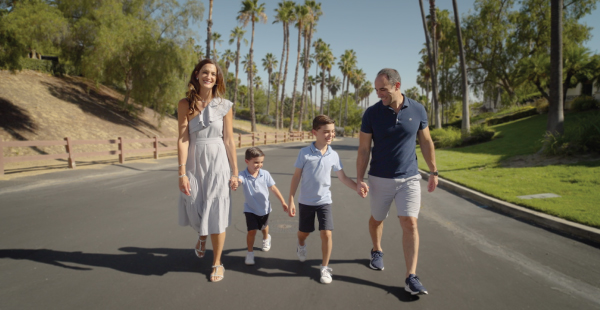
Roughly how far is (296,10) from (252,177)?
4402 cm

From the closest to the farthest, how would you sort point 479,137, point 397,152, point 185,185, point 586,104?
point 185,185 → point 397,152 → point 479,137 → point 586,104

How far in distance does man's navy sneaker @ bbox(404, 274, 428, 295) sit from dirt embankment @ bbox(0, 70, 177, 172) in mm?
18711

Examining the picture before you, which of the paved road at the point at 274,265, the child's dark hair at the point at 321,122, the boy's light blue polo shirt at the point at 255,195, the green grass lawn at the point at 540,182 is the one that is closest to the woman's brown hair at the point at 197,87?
the boy's light blue polo shirt at the point at 255,195

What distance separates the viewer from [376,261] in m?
3.79

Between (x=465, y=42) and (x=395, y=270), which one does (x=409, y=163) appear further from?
(x=465, y=42)

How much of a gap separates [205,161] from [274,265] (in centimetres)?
138

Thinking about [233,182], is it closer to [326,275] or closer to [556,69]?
[326,275]

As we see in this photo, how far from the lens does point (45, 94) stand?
24.5 metres

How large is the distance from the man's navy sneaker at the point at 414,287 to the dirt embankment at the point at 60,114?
61.4 ft

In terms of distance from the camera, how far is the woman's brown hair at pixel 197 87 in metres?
3.38

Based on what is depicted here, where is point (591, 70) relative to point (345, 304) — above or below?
above

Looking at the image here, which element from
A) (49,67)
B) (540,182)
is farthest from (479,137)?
(49,67)

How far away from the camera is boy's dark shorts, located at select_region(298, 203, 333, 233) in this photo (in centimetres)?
353

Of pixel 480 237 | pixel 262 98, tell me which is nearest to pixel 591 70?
pixel 480 237
